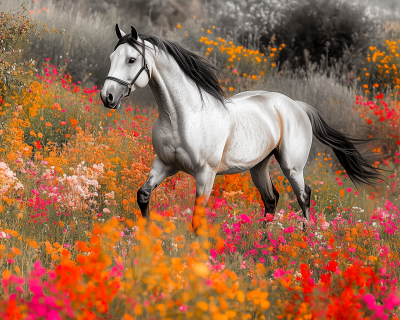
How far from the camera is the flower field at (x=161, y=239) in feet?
6.29

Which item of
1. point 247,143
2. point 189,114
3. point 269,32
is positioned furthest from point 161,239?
point 269,32

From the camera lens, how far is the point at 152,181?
381cm

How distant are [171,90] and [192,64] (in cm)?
34

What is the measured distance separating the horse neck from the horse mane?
6 centimetres

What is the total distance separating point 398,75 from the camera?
37.2 ft

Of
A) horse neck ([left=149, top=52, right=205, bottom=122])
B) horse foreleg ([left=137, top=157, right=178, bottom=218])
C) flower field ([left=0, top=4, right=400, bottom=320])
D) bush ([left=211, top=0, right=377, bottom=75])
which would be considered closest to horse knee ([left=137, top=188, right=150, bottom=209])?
horse foreleg ([left=137, top=157, right=178, bottom=218])

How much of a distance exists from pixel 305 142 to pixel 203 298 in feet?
10.7

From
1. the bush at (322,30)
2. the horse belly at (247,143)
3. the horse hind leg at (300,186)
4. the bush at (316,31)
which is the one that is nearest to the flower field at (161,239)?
the horse hind leg at (300,186)

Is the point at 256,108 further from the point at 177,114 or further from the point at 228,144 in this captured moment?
the point at 177,114

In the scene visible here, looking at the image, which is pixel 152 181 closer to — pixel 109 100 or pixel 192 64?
pixel 109 100

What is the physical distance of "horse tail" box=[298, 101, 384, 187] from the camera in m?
5.13

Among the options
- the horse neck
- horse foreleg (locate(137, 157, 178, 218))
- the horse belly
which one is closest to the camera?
the horse neck

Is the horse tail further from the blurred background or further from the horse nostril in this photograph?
the blurred background

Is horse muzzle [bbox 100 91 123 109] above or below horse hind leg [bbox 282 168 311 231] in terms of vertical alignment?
above
